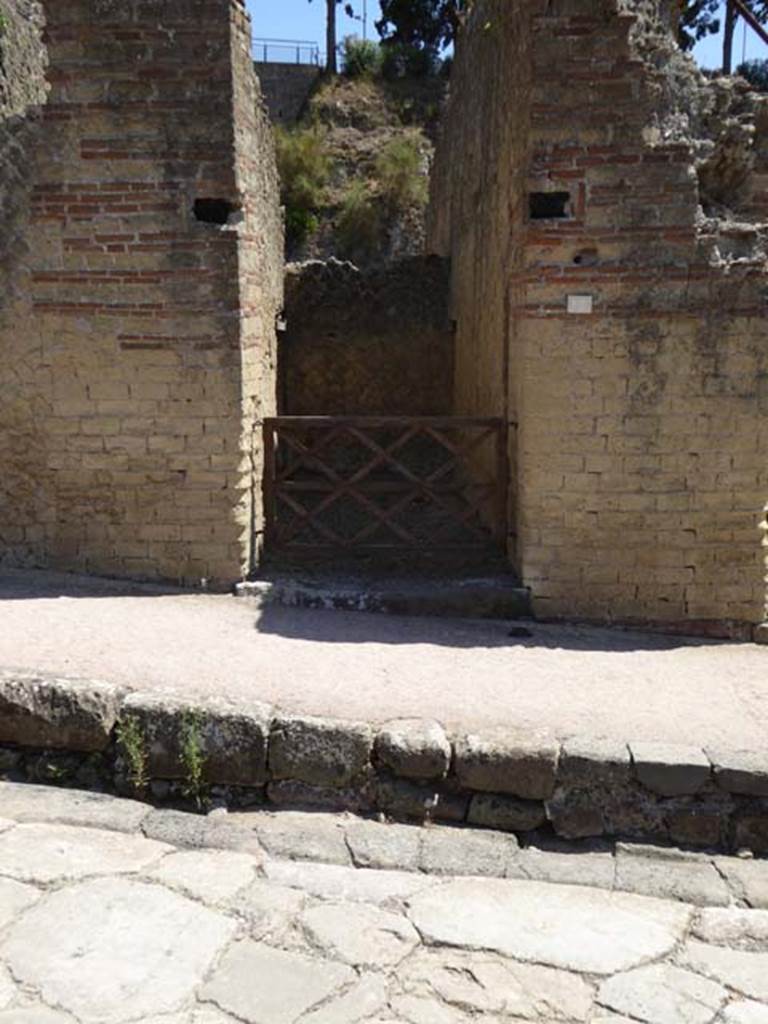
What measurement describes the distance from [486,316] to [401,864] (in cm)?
552

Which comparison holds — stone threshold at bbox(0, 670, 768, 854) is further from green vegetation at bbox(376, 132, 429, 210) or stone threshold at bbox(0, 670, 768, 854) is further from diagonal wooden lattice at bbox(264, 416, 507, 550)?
green vegetation at bbox(376, 132, 429, 210)

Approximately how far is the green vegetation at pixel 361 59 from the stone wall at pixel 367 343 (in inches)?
941

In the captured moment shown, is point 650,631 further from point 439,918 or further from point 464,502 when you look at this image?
point 439,918

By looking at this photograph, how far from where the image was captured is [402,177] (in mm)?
25094

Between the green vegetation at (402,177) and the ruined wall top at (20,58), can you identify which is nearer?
the ruined wall top at (20,58)

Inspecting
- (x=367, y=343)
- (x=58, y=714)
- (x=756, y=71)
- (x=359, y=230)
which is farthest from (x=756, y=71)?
(x=58, y=714)

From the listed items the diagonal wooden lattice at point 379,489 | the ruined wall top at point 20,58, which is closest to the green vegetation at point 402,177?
the ruined wall top at point 20,58

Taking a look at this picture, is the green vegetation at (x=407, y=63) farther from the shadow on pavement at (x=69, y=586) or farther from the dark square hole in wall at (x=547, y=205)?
the shadow on pavement at (x=69, y=586)

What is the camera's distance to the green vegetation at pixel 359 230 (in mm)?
24344

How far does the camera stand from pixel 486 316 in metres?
8.45

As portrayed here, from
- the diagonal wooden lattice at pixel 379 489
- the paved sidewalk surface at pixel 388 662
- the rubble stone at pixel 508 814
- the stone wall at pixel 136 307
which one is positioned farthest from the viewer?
the diagonal wooden lattice at pixel 379 489

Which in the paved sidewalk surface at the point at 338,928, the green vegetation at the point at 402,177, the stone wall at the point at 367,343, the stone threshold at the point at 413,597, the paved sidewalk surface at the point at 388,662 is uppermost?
the green vegetation at the point at 402,177

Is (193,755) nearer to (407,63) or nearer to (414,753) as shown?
(414,753)

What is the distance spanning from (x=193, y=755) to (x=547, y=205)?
13.4 ft
